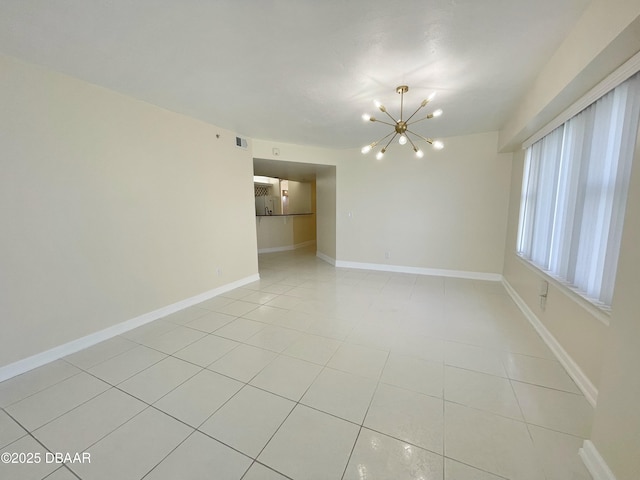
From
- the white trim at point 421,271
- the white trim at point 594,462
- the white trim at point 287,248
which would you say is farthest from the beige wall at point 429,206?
the white trim at point 594,462

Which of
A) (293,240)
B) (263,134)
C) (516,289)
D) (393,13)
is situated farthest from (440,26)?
(293,240)

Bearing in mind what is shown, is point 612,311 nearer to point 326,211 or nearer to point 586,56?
point 586,56

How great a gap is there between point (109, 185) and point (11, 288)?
3.63 feet

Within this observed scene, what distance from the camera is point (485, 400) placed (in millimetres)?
1611

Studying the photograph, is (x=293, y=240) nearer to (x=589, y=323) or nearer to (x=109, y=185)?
(x=109, y=185)

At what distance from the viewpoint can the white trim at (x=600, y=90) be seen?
138 cm

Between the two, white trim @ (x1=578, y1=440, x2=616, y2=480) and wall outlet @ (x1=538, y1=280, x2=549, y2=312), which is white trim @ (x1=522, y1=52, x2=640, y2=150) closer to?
wall outlet @ (x1=538, y1=280, x2=549, y2=312)

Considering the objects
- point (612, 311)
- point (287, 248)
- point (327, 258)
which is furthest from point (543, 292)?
point (287, 248)

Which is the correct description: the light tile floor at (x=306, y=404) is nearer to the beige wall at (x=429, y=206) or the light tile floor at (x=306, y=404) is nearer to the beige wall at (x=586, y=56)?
the beige wall at (x=429, y=206)

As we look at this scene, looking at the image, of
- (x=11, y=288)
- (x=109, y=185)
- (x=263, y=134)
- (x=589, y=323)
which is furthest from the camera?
(x=263, y=134)

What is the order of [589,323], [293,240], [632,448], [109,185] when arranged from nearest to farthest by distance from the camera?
[632,448], [589,323], [109,185], [293,240]

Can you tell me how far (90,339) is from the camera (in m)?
2.32

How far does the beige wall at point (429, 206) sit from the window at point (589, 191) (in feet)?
4.45

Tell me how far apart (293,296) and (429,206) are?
2.96m
